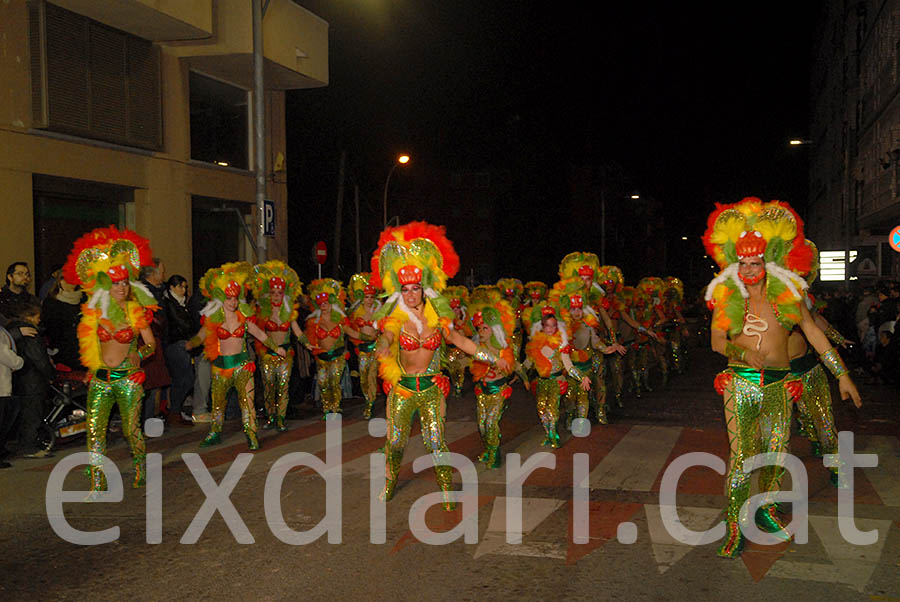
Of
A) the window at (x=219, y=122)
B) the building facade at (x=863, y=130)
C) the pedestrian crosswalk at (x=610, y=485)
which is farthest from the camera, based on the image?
the building facade at (x=863, y=130)

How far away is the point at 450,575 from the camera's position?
17.0ft

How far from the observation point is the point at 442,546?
5746mm

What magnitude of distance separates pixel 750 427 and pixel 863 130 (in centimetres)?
2981

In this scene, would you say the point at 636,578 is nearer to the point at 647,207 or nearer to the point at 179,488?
the point at 179,488

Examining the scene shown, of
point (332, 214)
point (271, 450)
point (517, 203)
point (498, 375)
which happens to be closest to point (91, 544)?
point (271, 450)

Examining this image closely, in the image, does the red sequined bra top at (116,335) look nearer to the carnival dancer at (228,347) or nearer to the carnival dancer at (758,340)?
the carnival dancer at (228,347)

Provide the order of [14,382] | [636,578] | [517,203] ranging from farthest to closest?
[517,203]
[14,382]
[636,578]

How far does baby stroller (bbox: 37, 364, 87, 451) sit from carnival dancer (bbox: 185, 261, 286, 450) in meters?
1.45

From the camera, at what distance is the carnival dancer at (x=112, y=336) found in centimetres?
741

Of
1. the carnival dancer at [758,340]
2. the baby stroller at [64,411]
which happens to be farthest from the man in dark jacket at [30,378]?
the carnival dancer at [758,340]

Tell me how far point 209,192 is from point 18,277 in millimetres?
7968

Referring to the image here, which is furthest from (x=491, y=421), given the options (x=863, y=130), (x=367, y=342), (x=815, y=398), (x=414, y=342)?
(x=863, y=130)

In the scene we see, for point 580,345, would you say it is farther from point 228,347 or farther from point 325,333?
point 228,347

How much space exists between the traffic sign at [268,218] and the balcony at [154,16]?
3575 mm
